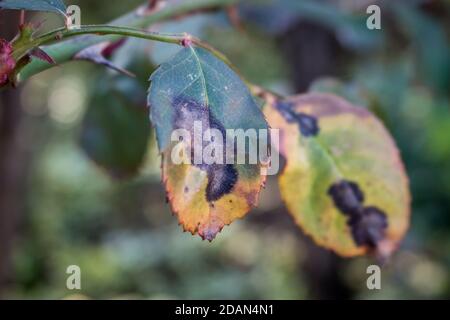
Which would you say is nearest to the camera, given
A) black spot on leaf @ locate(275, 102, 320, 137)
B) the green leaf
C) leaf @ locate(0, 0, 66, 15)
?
leaf @ locate(0, 0, 66, 15)

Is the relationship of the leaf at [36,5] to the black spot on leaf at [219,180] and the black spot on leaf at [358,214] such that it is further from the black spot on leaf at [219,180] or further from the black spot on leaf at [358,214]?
the black spot on leaf at [358,214]

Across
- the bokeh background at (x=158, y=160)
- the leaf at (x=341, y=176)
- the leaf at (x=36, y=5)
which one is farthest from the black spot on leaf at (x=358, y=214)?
the leaf at (x=36, y=5)

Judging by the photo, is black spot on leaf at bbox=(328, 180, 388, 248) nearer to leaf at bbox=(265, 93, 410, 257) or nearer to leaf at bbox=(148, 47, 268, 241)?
leaf at bbox=(265, 93, 410, 257)

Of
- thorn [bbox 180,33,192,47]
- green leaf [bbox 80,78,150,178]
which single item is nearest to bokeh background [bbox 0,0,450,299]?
green leaf [bbox 80,78,150,178]

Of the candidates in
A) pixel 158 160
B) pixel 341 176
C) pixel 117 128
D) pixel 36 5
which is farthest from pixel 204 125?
pixel 158 160

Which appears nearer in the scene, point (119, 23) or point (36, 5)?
point (36, 5)

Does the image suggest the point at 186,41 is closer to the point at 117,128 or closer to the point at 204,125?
the point at 204,125
